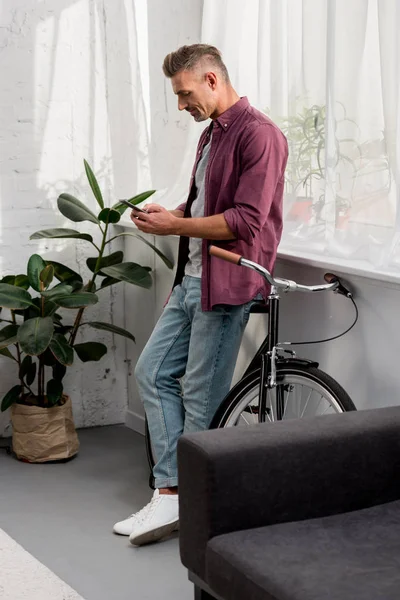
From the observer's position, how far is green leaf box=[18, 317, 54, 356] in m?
3.57

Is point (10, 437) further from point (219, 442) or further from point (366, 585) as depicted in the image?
point (366, 585)

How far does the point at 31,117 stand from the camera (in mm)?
4164

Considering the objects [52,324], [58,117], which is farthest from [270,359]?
[58,117]

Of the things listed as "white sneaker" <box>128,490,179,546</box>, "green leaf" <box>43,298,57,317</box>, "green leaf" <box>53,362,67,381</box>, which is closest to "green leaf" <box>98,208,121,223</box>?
"green leaf" <box>43,298,57,317</box>

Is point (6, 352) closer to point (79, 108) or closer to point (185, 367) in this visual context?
point (185, 367)

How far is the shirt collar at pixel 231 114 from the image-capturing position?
3021 millimetres

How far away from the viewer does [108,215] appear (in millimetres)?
3803

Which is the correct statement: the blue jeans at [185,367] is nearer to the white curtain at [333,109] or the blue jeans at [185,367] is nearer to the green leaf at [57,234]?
the white curtain at [333,109]

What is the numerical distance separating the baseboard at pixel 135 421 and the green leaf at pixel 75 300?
85 cm

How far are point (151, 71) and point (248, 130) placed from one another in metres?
1.35

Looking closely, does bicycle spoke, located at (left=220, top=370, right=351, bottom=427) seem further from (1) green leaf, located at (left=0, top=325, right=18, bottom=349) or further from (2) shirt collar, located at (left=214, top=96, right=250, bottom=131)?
(1) green leaf, located at (left=0, top=325, right=18, bottom=349)

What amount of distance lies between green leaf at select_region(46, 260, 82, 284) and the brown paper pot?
1.66 ft

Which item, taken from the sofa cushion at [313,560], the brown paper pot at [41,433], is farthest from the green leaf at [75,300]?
the sofa cushion at [313,560]

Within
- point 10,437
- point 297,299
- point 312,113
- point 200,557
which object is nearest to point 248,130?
point 312,113
